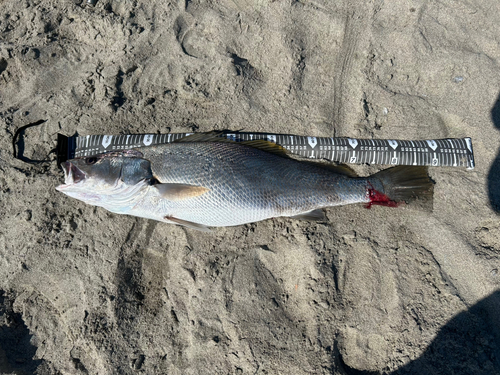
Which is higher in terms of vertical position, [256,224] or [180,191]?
[180,191]

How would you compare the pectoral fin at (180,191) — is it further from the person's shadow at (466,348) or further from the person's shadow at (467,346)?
the person's shadow at (467,346)

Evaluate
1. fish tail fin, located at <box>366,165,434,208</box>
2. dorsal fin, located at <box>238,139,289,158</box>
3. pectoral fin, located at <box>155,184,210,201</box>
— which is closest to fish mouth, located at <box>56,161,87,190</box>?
pectoral fin, located at <box>155,184,210,201</box>

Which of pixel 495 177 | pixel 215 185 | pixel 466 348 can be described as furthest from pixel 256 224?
Answer: pixel 495 177

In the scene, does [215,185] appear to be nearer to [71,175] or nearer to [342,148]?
[71,175]

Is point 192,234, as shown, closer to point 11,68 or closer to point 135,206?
point 135,206

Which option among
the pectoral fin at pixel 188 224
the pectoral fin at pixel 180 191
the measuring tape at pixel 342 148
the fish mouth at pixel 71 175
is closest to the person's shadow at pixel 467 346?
the measuring tape at pixel 342 148

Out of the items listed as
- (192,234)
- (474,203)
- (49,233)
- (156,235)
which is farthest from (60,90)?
(474,203)
